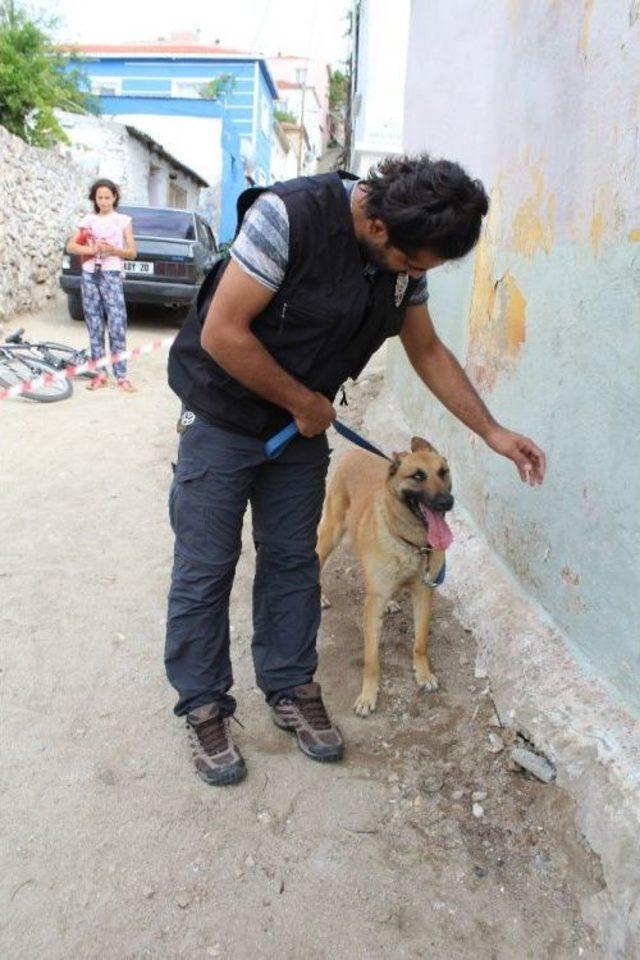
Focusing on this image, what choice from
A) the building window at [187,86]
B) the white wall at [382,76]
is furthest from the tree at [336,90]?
the white wall at [382,76]

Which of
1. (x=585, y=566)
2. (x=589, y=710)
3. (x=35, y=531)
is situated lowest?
(x=35, y=531)

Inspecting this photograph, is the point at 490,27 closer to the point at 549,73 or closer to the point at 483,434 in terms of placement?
the point at 549,73

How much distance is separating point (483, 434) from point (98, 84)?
37324 mm

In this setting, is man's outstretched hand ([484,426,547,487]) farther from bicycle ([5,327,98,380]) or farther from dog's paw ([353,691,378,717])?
bicycle ([5,327,98,380])

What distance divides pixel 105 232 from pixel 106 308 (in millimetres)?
731

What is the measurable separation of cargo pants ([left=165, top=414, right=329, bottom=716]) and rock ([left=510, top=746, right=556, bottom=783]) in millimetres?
777

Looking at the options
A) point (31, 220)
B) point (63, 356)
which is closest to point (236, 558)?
point (63, 356)

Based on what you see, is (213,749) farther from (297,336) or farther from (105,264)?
(105,264)

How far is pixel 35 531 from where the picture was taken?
4496mm

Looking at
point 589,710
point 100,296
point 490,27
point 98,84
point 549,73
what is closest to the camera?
point 589,710

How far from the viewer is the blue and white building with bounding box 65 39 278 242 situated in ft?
84.2

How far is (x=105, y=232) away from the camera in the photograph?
746 centimetres

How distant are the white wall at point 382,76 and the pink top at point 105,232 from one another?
6466 millimetres

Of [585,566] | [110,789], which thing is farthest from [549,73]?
[110,789]
